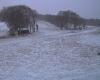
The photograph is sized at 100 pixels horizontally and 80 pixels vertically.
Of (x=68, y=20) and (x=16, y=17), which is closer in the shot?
(x=16, y=17)

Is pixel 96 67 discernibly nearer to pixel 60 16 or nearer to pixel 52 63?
pixel 52 63

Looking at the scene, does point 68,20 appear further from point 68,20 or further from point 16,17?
point 16,17

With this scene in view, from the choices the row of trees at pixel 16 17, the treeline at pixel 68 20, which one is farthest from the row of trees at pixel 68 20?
the row of trees at pixel 16 17

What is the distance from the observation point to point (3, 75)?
1002 cm

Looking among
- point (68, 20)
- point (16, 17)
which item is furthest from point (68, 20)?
point (16, 17)

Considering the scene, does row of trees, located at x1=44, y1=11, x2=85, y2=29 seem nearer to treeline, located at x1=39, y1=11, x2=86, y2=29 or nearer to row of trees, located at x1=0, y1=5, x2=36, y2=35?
treeline, located at x1=39, y1=11, x2=86, y2=29

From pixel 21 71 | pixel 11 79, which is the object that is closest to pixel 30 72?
pixel 21 71

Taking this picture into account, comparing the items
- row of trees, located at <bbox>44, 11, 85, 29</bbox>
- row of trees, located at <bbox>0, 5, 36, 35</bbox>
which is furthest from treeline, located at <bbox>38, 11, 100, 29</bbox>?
row of trees, located at <bbox>0, 5, 36, 35</bbox>

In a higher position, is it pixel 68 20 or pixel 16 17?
pixel 16 17

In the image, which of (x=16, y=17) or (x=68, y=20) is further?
(x=68, y=20)

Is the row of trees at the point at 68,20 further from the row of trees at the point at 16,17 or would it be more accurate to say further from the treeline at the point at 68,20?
the row of trees at the point at 16,17

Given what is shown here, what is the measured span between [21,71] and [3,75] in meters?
1.01

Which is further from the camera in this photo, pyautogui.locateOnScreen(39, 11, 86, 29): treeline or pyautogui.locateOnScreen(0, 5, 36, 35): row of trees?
pyautogui.locateOnScreen(39, 11, 86, 29): treeline

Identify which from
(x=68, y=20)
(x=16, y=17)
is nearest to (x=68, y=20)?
(x=68, y=20)
